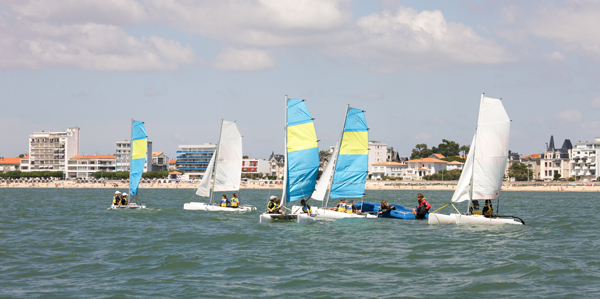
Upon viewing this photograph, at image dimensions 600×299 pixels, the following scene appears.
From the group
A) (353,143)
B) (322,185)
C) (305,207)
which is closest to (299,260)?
(305,207)

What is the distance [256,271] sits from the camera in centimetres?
1838

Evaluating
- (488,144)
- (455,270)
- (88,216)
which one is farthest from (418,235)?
(88,216)

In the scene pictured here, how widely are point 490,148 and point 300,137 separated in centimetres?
981

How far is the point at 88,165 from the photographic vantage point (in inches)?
7525

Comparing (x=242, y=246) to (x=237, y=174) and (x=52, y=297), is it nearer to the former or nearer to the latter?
(x=52, y=297)

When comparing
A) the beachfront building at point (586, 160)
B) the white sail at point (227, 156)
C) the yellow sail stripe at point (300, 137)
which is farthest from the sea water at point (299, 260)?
the beachfront building at point (586, 160)

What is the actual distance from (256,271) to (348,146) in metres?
17.1

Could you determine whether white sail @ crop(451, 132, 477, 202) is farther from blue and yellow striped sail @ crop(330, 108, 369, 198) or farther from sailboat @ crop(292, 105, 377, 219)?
blue and yellow striped sail @ crop(330, 108, 369, 198)

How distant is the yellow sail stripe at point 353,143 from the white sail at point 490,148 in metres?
7.48

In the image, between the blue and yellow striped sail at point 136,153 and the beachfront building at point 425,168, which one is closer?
the blue and yellow striped sail at point 136,153

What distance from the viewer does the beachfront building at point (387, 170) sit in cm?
18212

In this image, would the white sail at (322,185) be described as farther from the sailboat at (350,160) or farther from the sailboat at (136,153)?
the sailboat at (136,153)

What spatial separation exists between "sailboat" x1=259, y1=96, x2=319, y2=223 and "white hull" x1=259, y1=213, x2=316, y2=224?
36cm

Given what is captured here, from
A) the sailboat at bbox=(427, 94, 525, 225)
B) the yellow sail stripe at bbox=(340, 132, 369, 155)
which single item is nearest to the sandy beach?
the yellow sail stripe at bbox=(340, 132, 369, 155)
